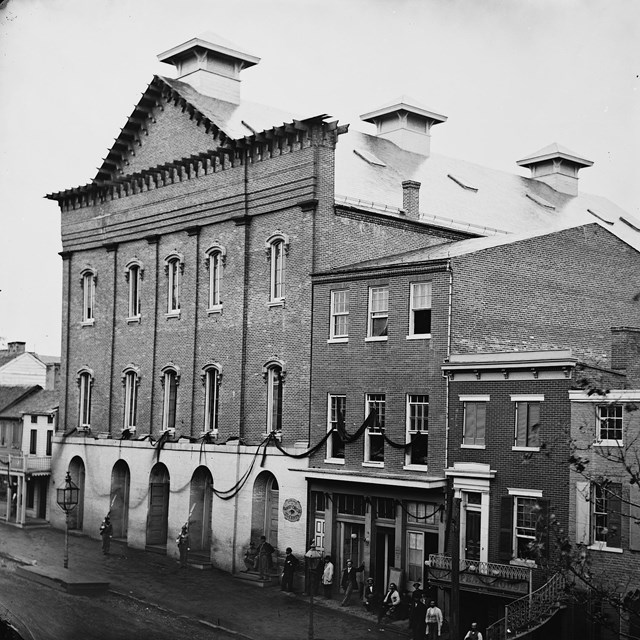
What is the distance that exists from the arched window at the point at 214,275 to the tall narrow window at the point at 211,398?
2.41 metres

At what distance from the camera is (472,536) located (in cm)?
2881

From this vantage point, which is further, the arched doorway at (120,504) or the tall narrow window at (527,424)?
the arched doorway at (120,504)

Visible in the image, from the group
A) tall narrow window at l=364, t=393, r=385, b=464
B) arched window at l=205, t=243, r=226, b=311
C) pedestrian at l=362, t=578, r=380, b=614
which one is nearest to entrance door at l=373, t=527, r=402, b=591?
pedestrian at l=362, t=578, r=380, b=614

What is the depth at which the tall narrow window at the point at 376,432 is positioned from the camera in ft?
106

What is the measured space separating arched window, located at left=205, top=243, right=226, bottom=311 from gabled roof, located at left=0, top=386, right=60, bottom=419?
41.9 ft

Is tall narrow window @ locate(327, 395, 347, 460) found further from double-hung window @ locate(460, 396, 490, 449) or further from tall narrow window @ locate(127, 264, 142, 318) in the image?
tall narrow window @ locate(127, 264, 142, 318)

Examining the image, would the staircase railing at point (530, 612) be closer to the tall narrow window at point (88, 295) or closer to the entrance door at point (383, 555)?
the entrance door at point (383, 555)

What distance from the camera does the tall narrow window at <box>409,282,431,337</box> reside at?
Answer: 103ft

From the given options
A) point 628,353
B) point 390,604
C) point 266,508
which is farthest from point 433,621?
point 266,508

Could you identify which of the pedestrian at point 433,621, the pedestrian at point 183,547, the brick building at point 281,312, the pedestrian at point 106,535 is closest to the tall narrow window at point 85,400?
the brick building at point 281,312

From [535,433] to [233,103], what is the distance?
22.1 meters

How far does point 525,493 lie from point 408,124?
26403 millimetres

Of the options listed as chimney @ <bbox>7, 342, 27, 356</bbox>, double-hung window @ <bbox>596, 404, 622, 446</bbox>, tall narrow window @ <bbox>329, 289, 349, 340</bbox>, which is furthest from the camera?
chimney @ <bbox>7, 342, 27, 356</bbox>

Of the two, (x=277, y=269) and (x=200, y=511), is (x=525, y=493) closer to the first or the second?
(x=277, y=269)
